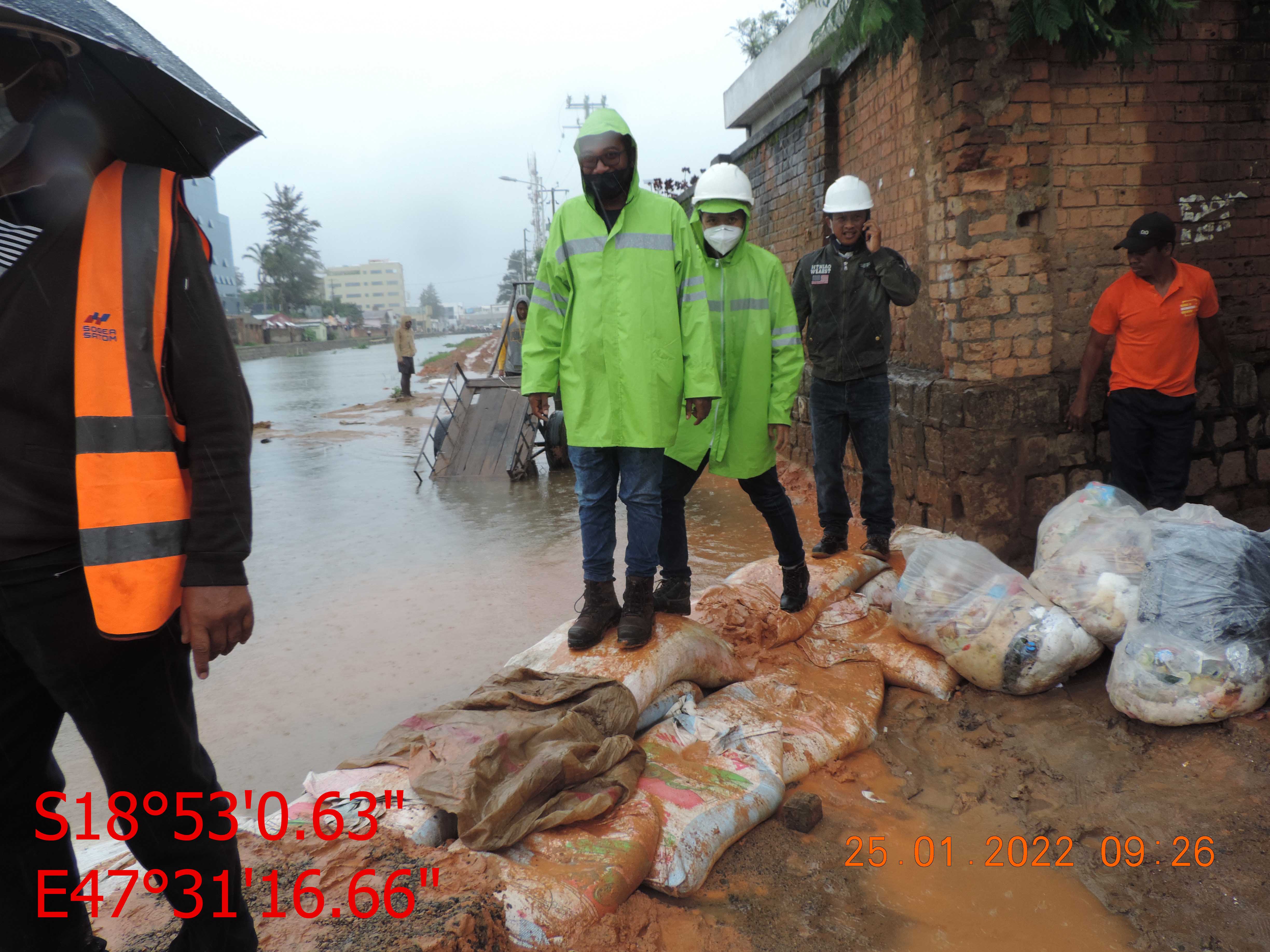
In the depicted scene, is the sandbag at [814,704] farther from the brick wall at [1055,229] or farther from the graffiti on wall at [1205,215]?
the graffiti on wall at [1205,215]

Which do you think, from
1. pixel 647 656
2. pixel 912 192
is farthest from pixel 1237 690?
pixel 912 192

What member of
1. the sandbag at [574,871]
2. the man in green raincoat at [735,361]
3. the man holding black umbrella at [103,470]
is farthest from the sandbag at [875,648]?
the man holding black umbrella at [103,470]

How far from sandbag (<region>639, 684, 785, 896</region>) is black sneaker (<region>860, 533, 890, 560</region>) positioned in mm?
1484

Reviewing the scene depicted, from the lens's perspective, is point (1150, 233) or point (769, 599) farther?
point (1150, 233)

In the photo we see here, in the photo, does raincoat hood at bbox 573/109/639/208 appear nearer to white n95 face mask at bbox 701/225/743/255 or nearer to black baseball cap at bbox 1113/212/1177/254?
white n95 face mask at bbox 701/225/743/255

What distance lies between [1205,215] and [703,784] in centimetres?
432

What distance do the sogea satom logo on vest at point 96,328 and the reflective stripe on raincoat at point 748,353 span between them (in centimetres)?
221

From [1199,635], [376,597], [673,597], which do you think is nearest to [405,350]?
[376,597]

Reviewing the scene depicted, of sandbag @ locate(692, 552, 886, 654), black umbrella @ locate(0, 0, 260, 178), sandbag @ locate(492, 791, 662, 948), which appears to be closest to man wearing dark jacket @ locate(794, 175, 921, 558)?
sandbag @ locate(692, 552, 886, 654)

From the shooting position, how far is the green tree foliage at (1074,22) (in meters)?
3.95

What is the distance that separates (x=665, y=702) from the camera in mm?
2822

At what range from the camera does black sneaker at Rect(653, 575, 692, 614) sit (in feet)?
10.6

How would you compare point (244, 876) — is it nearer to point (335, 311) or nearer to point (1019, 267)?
point (1019, 267)

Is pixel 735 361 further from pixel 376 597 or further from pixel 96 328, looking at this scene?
pixel 376 597
